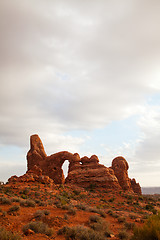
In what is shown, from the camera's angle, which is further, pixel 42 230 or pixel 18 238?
pixel 42 230

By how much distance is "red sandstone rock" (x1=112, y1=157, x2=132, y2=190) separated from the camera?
135 feet

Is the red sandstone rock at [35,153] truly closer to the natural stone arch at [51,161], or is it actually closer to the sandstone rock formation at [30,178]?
the natural stone arch at [51,161]

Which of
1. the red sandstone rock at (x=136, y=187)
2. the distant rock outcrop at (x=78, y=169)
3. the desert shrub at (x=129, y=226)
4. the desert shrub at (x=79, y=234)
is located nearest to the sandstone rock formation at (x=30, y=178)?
the distant rock outcrop at (x=78, y=169)

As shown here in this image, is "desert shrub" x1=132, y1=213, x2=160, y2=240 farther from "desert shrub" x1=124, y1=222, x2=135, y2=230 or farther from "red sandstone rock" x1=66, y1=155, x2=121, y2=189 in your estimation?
"red sandstone rock" x1=66, y1=155, x2=121, y2=189

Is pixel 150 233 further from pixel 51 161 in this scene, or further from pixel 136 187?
pixel 136 187

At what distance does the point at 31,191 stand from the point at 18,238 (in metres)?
16.9

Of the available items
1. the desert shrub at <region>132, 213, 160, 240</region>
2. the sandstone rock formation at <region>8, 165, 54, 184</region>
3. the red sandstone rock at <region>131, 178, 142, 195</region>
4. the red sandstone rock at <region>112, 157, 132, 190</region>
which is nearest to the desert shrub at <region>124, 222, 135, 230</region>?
the desert shrub at <region>132, 213, 160, 240</region>

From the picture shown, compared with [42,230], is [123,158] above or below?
above

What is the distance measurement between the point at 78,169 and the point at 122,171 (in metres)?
10.7

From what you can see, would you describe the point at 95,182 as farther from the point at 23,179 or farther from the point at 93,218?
the point at 93,218

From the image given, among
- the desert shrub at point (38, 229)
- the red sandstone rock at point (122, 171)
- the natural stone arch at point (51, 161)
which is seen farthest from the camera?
the red sandstone rock at point (122, 171)

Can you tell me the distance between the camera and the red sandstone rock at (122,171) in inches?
1617

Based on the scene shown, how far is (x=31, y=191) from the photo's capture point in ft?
78.0

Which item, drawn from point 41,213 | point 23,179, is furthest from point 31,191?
point 41,213
